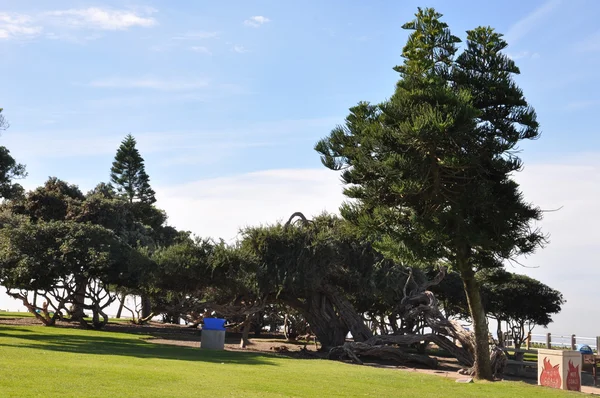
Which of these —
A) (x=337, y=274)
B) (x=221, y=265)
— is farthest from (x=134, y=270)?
(x=337, y=274)

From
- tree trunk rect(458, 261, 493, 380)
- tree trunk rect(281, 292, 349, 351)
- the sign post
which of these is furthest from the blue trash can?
the sign post

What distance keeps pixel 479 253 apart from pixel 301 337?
2156 centimetres

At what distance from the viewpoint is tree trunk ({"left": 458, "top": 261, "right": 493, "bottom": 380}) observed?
18.5m

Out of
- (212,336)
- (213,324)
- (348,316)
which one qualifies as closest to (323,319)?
(348,316)

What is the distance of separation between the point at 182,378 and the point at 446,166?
27.2 feet

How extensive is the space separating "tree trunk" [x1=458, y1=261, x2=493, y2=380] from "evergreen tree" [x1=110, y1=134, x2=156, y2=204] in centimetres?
4246

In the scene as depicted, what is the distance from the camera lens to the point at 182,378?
13.1 m

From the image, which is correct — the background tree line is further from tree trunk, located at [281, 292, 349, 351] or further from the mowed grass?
the mowed grass

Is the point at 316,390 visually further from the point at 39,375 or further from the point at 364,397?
the point at 39,375

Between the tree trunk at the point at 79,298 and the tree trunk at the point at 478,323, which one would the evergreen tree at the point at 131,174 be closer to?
the tree trunk at the point at 79,298

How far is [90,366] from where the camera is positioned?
13.8 metres

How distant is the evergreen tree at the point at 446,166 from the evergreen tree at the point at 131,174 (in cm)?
4102

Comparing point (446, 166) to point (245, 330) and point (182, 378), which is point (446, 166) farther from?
point (245, 330)

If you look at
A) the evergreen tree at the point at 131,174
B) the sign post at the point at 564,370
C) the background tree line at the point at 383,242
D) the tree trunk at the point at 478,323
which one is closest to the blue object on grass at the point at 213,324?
the background tree line at the point at 383,242
